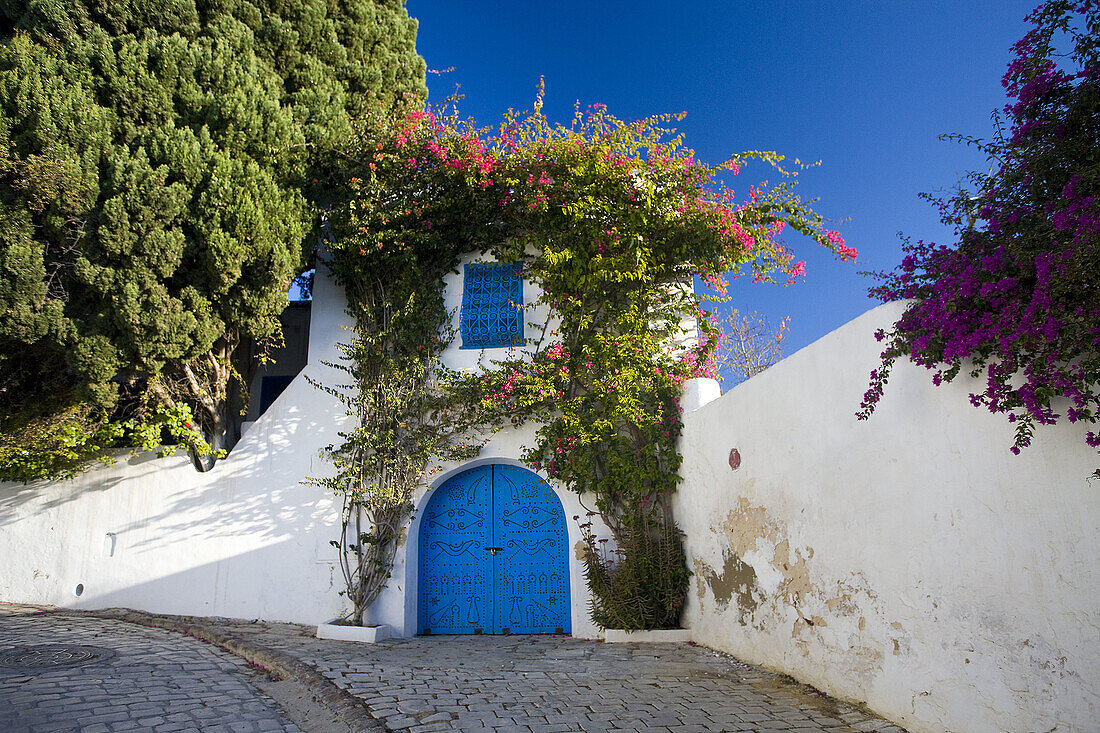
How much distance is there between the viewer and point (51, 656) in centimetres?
550

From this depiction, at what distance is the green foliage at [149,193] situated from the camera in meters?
6.67

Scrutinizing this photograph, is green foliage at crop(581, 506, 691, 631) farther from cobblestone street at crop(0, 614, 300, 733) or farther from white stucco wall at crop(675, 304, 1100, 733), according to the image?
cobblestone street at crop(0, 614, 300, 733)

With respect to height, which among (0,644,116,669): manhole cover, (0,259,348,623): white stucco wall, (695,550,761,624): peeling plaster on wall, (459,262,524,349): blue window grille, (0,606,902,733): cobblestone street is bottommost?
(0,606,902,733): cobblestone street

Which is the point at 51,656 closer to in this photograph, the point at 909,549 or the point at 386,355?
the point at 386,355

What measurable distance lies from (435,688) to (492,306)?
446cm

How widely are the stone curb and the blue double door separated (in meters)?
1.96

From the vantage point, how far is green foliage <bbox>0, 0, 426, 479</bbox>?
6.67 m

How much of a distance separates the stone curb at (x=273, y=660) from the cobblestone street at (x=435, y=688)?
40 mm

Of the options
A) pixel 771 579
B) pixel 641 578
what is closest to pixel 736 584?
pixel 771 579

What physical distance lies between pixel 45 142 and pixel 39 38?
1598mm

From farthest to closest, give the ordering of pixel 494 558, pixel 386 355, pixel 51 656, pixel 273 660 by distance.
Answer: pixel 386 355, pixel 494 558, pixel 273 660, pixel 51 656

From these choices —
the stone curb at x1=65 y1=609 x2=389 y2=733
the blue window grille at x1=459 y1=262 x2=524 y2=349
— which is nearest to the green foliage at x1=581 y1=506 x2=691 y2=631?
the blue window grille at x1=459 y1=262 x2=524 y2=349

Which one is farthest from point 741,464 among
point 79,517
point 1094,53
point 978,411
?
point 79,517

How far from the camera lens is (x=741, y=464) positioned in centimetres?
Answer: 568
